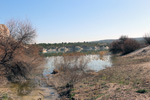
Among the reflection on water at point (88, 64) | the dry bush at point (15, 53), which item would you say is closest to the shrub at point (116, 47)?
the reflection on water at point (88, 64)

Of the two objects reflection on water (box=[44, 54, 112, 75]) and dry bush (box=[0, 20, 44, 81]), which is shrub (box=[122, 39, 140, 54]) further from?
dry bush (box=[0, 20, 44, 81])

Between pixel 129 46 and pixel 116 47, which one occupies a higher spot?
pixel 129 46

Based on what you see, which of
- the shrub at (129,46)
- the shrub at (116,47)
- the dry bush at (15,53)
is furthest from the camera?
the shrub at (116,47)

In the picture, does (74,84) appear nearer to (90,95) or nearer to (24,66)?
(90,95)

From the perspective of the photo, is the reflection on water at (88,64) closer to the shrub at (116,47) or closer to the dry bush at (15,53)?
the dry bush at (15,53)

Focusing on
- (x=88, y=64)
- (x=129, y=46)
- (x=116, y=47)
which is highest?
(x=129, y=46)

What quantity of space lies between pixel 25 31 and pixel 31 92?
5744 millimetres

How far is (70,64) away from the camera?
15.3m

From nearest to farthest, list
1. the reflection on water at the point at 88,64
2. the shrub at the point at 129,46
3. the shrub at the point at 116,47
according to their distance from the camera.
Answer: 1. the reflection on water at the point at 88,64
2. the shrub at the point at 129,46
3. the shrub at the point at 116,47

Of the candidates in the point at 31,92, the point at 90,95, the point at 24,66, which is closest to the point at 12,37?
the point at 24,66

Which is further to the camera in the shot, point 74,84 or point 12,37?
point 12,37

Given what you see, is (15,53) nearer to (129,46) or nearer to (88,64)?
(88,64)

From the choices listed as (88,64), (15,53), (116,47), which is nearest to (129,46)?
(116,47)

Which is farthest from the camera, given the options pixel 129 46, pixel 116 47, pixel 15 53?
pixel 116 47
